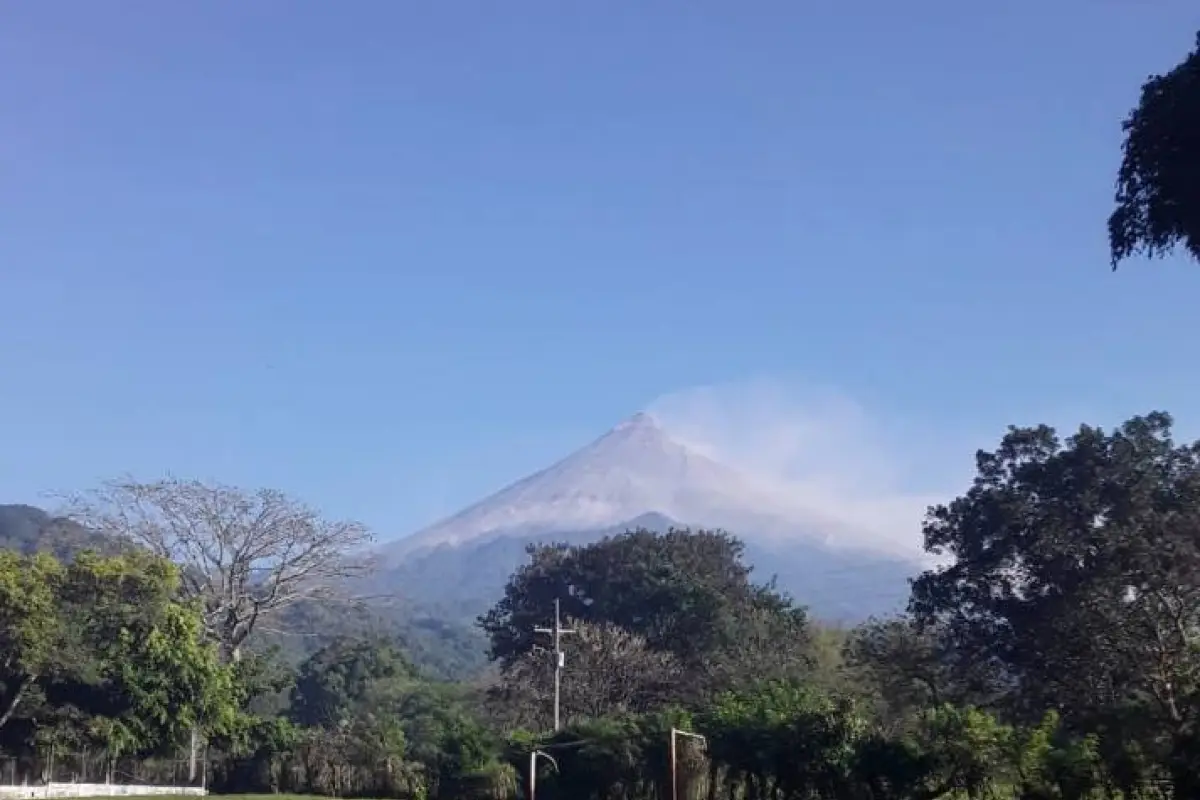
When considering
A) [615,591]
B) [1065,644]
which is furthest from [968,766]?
[615,591]

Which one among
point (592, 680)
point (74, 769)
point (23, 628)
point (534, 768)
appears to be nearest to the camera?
point (534, 768)

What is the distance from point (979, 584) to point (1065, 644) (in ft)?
9.13

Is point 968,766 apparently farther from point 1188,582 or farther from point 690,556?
point 690,556

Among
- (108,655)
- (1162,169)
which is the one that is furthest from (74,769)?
(1162,169)

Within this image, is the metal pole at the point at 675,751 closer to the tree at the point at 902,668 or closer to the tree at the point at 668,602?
the tree at the point at 902,668

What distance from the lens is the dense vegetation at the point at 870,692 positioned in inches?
915

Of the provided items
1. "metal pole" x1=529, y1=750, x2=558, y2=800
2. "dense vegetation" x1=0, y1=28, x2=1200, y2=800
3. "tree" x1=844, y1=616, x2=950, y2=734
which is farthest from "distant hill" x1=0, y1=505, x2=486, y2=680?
"tree" x1=844, y1=616, x2=950, y2=734

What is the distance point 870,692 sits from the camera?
33.2 metres

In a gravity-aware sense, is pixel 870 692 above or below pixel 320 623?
below

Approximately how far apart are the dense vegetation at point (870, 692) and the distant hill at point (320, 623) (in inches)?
169

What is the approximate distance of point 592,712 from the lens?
37406 mm

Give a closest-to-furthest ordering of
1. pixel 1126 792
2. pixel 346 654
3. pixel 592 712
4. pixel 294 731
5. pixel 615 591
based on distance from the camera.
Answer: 1. pixel 1126 792
2. pixel 294 731
3. pixel 592 712
4. pixel 615 591
5. pixel 346 654

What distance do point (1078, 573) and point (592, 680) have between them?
48.8 ft

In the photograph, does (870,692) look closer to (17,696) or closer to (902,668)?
(902,668)
